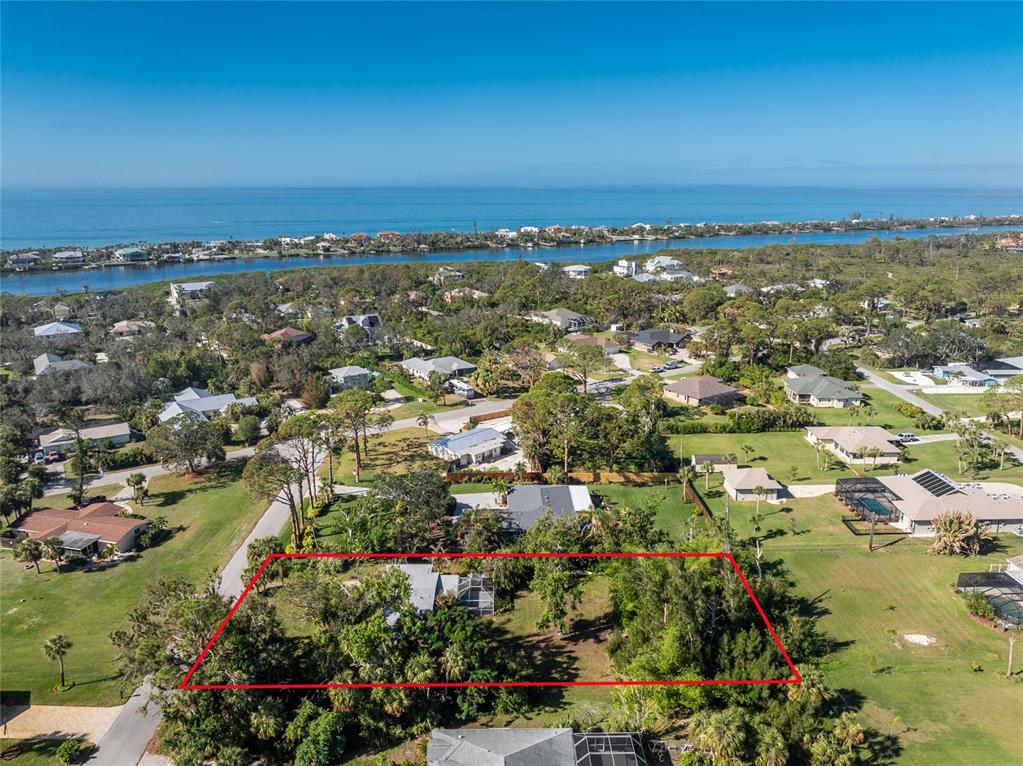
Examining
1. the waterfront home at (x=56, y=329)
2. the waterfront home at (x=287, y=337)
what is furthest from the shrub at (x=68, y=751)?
the waterfront home at (x=56, y=329)

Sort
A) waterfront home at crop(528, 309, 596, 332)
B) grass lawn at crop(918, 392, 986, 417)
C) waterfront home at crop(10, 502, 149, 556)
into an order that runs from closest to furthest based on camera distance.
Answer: waterfront home at crop(10, 502, 149, 556) < grass lawn at crop(918, 392, 986, 417) < waterfront home at crop(528, 309, 596, 332)

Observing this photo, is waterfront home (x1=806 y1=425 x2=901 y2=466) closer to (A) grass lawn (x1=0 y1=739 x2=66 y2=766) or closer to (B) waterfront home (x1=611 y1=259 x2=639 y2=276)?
(A) grass lawn (x1=0 y1=739 x2=66 y2=766)

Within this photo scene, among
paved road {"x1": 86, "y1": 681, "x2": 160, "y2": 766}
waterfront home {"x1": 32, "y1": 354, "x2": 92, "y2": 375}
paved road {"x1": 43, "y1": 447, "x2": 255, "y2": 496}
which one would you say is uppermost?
waterfront home {"x1": 32, "y1": 354, "x2": 92, "y2": 375}

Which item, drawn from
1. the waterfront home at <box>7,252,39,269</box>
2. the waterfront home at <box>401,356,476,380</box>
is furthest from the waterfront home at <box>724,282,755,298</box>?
the waterfront home at <box>7,252,39,269</box>

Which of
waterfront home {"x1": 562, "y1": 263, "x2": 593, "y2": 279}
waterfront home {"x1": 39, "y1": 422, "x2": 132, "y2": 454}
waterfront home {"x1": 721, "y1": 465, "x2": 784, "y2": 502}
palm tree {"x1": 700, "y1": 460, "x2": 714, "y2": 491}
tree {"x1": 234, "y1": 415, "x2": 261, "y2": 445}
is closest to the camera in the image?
waterfront home {"x1": 721, "y1": 465, "x2": 784, "y2": 502}

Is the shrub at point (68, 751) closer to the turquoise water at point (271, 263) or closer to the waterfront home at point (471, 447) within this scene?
the waterfront home at point (471, 447)

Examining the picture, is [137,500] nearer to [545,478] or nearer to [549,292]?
[545,478]

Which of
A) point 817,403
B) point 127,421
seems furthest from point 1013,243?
point 127,421
